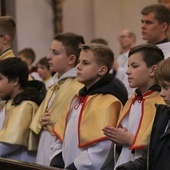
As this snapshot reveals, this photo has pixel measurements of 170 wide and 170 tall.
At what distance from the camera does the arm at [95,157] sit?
143 inches

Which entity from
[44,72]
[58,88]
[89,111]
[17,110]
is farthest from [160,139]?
[44,72]

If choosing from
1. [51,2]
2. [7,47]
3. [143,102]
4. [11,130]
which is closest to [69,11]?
[51,2]

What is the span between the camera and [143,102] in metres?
3.45

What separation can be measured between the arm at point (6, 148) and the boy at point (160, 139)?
53.9 inches

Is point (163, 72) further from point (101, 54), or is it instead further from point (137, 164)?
point (101, 54)

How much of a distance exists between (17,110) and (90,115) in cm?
81

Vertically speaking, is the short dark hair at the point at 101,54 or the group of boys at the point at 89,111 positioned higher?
the short dark hair at the point at 101,54

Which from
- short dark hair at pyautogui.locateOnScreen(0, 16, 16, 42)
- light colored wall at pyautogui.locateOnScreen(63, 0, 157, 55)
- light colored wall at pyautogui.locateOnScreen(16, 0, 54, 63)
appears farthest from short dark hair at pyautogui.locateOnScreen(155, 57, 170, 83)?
light colored wall at pyautogui.locateOnScreen(16, 0, 54, 63)

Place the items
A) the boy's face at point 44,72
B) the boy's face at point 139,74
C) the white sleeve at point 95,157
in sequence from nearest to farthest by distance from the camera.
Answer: the boy's face at point 139,74 < the white sleeve at point 95,157 < the boy's face at point 44,72

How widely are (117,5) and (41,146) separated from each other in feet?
20.0

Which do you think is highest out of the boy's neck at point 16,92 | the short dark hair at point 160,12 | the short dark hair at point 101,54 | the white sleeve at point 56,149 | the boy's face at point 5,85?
the short dark hair at point 160,12

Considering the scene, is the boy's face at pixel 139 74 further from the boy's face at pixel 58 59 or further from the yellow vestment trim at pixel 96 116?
the boy's face at pixel 58 59

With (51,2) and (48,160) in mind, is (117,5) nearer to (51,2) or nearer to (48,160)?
(51,2)

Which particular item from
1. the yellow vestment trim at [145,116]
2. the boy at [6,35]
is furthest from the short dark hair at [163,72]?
the boy at [6,35]
